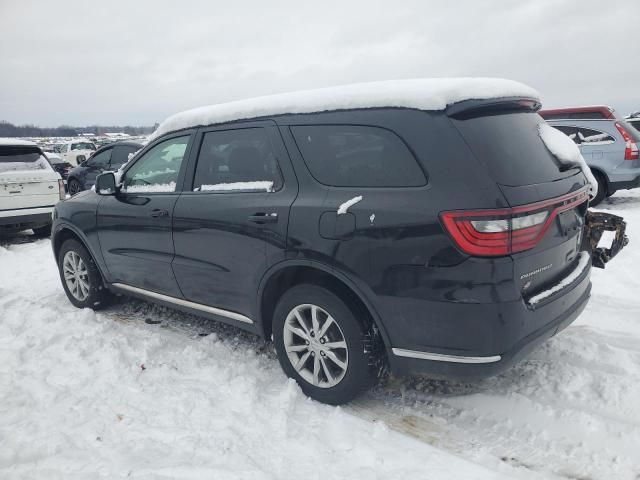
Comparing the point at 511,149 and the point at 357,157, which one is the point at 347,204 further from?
the point at 511,149

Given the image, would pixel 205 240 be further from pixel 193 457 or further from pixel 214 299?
pixel 193 457

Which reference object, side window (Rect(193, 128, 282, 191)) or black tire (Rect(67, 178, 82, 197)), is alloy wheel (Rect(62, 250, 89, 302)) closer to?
side window (Rect(193, 128, 282, 191))

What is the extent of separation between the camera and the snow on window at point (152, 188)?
3.78 metres

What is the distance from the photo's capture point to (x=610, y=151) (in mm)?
8305

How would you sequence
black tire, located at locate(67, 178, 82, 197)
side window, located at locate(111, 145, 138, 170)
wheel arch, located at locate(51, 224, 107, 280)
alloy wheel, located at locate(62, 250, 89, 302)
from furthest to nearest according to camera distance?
black tire, located at locate(67, 178, 82, 197)
side window, located at locate(111, 145, 138, 170)
alloy wheel, located at locate(62, 250, 89, 302)
wheel arch, located at locate(51, 224, 107, 280)

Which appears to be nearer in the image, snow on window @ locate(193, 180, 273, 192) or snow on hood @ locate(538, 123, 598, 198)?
snow on hood @ locate(538, 123, 598, 198)

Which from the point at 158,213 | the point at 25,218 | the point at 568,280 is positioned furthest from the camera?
the point at 25,218

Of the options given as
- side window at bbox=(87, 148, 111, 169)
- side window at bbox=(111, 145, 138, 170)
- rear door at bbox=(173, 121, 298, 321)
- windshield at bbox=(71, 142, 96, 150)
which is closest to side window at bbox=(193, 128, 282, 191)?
rear door at bbox=(173, 121, 298, 321)

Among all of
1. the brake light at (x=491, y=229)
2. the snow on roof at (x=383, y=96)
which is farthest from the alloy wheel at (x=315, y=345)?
the snow on roof at (x=383, y=96)

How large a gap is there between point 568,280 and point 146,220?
10.1 ft

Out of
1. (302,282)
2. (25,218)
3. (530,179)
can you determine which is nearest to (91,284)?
(302,282)

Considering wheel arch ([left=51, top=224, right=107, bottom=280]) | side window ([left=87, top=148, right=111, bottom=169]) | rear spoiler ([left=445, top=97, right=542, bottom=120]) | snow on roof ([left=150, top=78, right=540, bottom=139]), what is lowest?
wheel arch ([left=51, top=224, right=107, bottom=280])

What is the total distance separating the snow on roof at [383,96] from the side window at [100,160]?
10.3m

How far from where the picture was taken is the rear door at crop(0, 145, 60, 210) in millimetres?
7941
